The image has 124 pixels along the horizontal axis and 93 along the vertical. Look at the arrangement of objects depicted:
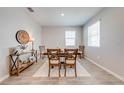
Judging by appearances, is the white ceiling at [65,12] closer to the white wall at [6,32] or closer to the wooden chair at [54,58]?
the white wall at [6,32]

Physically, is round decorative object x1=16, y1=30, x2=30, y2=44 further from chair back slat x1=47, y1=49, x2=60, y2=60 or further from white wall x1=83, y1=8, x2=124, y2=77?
white wall x1=83, y1=8, x2=124, y2=77

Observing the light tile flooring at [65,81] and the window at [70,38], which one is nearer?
the light tile flooring at [65,81]

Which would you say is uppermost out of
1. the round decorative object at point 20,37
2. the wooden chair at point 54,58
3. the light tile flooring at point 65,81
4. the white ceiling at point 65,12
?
A: the white ceiling at point 65,12

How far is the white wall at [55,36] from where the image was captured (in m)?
10.8

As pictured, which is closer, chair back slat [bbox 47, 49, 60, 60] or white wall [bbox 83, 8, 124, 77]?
white wall [bbox 83, 8, 124, 77]

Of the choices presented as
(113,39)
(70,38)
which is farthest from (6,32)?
(70,38)

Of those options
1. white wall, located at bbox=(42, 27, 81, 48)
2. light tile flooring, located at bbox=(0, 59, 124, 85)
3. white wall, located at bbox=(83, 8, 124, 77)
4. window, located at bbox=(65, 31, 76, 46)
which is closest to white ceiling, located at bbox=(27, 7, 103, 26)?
white wall, located at bbox=(83, 8, 124, 77)

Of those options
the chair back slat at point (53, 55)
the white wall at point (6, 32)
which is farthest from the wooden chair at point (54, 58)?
the white wall at point (6, 32)

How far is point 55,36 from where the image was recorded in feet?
35.4

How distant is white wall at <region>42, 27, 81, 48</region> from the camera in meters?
10.8

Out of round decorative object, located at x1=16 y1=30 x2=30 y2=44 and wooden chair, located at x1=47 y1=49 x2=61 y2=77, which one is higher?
round decorative object, located at x1=16 y1=30 x2=30 y2=44

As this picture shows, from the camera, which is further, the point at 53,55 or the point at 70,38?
the point at 70,38

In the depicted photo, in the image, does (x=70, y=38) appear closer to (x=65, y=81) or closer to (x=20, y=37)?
(x=20, y=37)
